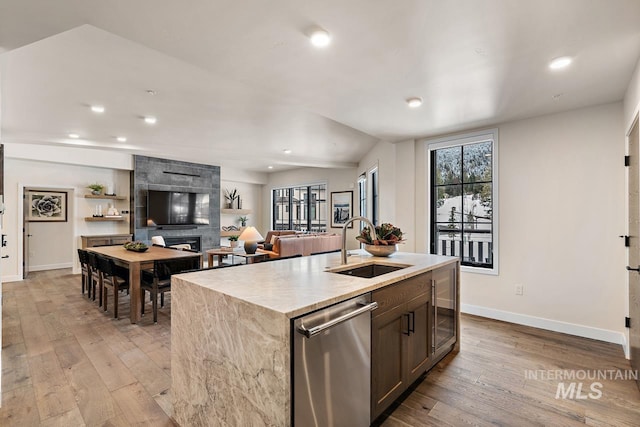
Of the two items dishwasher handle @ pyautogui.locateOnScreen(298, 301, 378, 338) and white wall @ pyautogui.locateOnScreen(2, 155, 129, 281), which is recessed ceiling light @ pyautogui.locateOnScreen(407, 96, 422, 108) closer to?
dishwasher handle @ pyautogui.locateOnScreen(298, 301, 378, 338)

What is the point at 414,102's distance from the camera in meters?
3.07

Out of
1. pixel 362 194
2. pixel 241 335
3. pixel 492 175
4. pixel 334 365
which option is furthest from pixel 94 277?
pixel 492 175

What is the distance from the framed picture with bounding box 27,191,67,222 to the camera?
6863 mm

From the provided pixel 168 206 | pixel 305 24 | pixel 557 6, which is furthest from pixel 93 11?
pixel 168 206

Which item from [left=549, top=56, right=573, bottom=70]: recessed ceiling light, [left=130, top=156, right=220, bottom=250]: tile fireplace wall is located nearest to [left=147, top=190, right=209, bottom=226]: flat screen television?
[left=130, top=156, right=220, bottom=250]: tile fireplace wall

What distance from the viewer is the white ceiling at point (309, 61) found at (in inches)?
67.1

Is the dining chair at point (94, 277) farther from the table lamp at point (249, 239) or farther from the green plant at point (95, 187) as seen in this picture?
the green plant at point (95, 187)

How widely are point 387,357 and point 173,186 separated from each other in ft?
25.3

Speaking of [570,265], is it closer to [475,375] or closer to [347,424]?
[475,375]

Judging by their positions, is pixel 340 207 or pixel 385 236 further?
pixel 340 207

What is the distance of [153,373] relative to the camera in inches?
97.7

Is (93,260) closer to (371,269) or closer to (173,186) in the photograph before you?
(371,269)

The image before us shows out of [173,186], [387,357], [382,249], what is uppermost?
[173,186]

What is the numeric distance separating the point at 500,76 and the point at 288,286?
2.39 m
